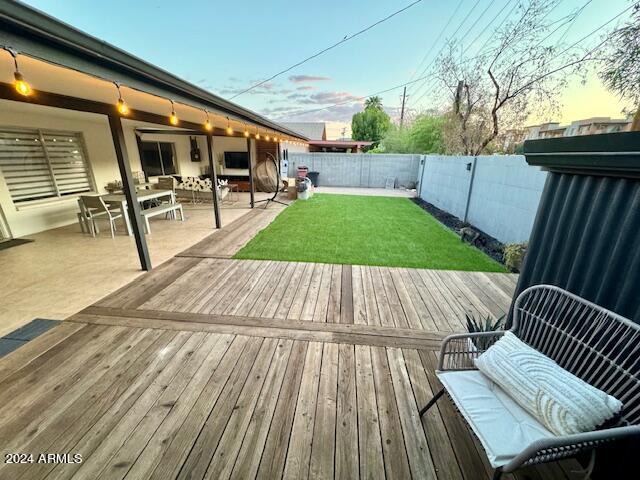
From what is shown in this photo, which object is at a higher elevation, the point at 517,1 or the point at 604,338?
the point at 517,1

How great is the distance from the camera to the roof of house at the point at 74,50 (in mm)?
1345

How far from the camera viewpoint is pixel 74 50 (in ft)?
5.49

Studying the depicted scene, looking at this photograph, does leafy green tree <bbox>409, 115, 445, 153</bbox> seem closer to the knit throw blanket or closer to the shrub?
the shrub

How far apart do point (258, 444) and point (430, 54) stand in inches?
482

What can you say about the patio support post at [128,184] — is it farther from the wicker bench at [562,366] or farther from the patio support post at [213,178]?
the wicker bench at [562,366]

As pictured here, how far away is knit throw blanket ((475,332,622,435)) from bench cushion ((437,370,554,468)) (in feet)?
0.14

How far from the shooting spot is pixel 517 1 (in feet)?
22.6

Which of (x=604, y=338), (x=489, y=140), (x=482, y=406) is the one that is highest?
(x=489, y=140)

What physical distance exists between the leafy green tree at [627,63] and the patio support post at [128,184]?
7.17 m

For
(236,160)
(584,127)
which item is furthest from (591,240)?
(236,160)

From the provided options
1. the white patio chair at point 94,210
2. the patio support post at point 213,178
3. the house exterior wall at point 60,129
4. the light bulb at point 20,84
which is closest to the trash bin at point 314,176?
the house exterior wall at point 60,129

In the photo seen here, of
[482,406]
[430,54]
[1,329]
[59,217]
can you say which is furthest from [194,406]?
[430,54]

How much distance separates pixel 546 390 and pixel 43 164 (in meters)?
8.52

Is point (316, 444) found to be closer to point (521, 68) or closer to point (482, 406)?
point (482, 406)
